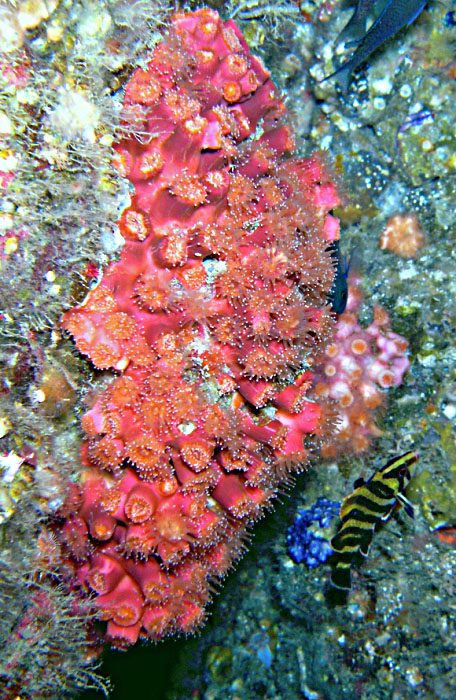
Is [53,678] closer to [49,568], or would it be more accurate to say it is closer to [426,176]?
[49,568]

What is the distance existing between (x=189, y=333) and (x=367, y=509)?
8.20 ft

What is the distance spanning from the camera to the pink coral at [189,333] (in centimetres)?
243

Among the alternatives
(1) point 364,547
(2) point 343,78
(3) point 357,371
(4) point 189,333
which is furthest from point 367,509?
(2) point 343,78

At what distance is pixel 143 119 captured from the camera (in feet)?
7.88

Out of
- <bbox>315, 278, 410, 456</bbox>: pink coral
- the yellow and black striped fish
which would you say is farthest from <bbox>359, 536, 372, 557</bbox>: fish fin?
<bbox>315, 278, 410, 456</bbox>: pink coral

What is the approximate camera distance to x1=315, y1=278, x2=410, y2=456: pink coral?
13.7 feet

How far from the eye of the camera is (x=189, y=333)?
2518 mm

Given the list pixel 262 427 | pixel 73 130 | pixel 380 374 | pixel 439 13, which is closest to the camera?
pixel 73 130

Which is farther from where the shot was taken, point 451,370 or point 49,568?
point 451,370

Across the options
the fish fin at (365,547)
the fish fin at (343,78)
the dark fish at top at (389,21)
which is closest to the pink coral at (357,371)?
the fish fin at (365,547)

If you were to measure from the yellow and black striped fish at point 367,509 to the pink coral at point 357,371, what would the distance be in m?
0.39

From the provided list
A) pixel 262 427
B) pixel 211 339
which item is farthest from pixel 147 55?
pixel 262 427

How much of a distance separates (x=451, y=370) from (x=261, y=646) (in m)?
3.30

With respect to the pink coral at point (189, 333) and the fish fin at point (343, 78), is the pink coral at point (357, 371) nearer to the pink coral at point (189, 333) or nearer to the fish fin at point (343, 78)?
the pink coral at point (189, 333)
